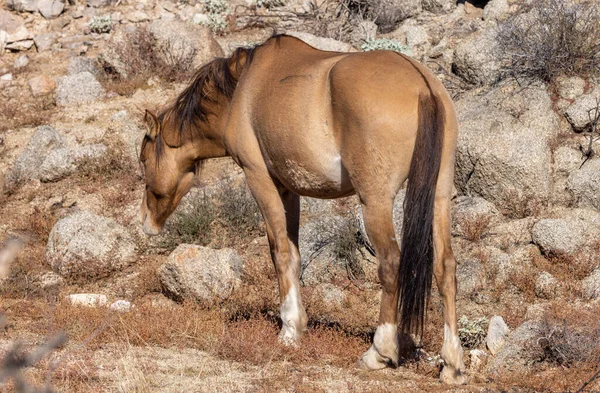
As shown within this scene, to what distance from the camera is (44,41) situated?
16578 millimetres

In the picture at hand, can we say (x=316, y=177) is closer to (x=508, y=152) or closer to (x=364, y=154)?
(x=364, y=154)

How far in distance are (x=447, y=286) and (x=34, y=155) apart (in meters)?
9.12

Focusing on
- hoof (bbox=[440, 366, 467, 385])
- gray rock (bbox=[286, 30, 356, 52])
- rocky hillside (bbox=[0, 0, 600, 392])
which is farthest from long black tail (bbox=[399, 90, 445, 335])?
gray rock (bbox=[286, 30, 356, 52])

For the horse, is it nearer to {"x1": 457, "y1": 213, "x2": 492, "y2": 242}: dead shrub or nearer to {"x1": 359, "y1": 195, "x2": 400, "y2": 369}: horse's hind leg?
{"x1": 359, "y1": 195, "x2": 400, "y2": 369}: horse's hind leg

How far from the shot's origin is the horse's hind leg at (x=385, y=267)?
237 inches

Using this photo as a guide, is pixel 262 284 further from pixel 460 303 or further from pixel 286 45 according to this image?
pixel 286 45

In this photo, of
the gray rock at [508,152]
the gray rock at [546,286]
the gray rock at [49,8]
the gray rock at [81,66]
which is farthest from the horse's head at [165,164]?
the gray rock at [49,8]

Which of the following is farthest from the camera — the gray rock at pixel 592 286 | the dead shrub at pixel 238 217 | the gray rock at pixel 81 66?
the gray rock at pixel 81 66

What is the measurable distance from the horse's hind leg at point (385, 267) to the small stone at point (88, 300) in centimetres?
374

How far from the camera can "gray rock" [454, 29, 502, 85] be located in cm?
1213

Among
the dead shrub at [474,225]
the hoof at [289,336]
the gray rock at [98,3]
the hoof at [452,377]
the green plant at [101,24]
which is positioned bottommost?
the green plant at [101,24]

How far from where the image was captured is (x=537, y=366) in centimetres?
663

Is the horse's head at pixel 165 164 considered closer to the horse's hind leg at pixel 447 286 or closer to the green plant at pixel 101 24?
the horse's hind leg at pixel 447 286

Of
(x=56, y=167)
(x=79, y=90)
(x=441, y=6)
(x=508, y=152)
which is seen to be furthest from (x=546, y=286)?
(x=79, y=90)
